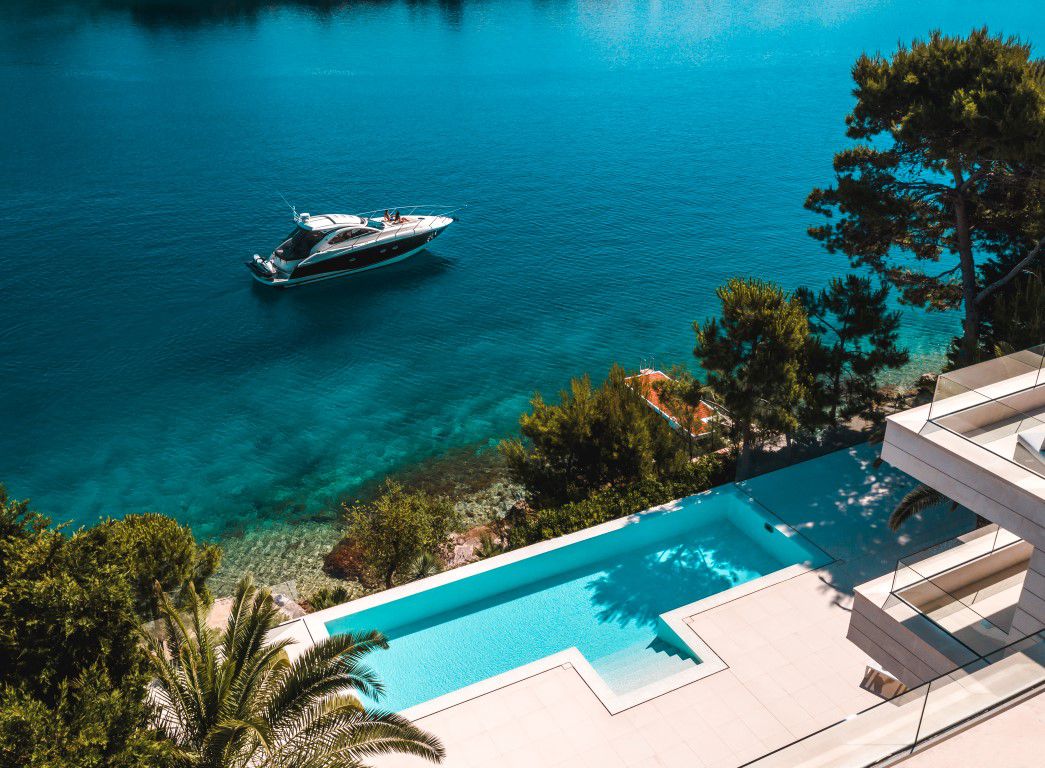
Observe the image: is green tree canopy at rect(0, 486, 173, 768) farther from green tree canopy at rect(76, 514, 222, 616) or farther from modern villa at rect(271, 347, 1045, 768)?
modern villa at rect(271, 347, 1045, 768)

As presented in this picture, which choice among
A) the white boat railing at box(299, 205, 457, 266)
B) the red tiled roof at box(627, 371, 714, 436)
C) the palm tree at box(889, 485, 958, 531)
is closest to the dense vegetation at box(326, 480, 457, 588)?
the red tiled roof at box(627, 371, 714, 436)

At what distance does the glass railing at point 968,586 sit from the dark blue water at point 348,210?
51.2 ft

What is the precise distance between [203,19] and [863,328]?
Answer: 74.7 metres

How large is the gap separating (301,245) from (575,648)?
83.3 feet

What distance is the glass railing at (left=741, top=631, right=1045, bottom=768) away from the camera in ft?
26.7

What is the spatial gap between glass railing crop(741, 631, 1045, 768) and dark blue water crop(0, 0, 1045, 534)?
1612 centimetres

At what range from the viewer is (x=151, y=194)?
41.3m

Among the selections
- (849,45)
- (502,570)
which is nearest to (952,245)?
(502,570)

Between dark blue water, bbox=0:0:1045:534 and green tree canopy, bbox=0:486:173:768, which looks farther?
dark blue water, bbox=0:0:1045:534

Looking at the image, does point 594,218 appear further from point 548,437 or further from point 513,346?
point 548,437

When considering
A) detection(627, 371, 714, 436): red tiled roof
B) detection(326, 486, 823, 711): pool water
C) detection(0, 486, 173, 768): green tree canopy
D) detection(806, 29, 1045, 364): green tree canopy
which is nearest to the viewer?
detection(0, 486, 173, 768): green tree canopy

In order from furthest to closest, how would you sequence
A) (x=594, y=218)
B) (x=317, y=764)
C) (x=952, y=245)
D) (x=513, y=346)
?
(x=594, y=218)
(x=513, y=346)
(x=952, y=245)
(x=317, y=764)

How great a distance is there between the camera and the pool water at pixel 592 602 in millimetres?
14172

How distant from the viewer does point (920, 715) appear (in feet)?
27.2
